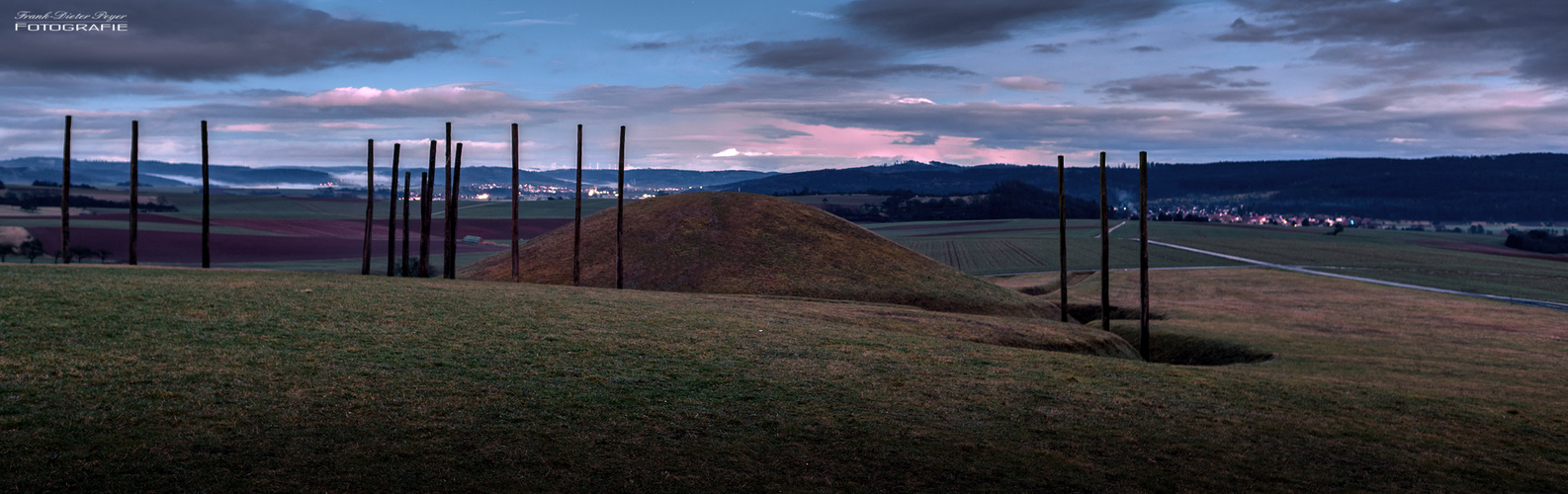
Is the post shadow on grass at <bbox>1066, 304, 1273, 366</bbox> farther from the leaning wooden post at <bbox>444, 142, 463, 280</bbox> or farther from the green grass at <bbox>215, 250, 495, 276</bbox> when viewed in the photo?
the green grass at <bbox>215, 250, 495, 276</bbox>

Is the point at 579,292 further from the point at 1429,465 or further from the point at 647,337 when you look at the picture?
the point at 1429,465

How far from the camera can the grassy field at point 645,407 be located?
1070cm

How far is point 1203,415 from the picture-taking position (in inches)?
644

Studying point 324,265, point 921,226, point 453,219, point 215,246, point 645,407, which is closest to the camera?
point 645,407

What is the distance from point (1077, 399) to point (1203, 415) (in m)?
2.26

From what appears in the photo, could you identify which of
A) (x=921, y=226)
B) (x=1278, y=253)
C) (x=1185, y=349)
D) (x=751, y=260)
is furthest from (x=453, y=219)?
(x=921, y=226)

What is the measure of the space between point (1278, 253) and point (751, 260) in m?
90.4

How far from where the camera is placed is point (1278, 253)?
117m

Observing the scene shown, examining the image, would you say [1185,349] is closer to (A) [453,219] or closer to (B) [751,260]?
(B) [751,260]

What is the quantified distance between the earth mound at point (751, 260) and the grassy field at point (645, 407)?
26.1 m

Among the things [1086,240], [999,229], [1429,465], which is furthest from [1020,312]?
[999,229]

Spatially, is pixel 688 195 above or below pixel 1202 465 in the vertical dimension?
above

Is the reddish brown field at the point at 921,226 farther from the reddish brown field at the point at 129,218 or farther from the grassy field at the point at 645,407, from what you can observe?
the grassy field at the point at 645,407

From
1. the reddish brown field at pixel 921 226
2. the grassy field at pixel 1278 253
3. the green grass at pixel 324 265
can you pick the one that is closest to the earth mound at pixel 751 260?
the green grass at pixel 324 265
